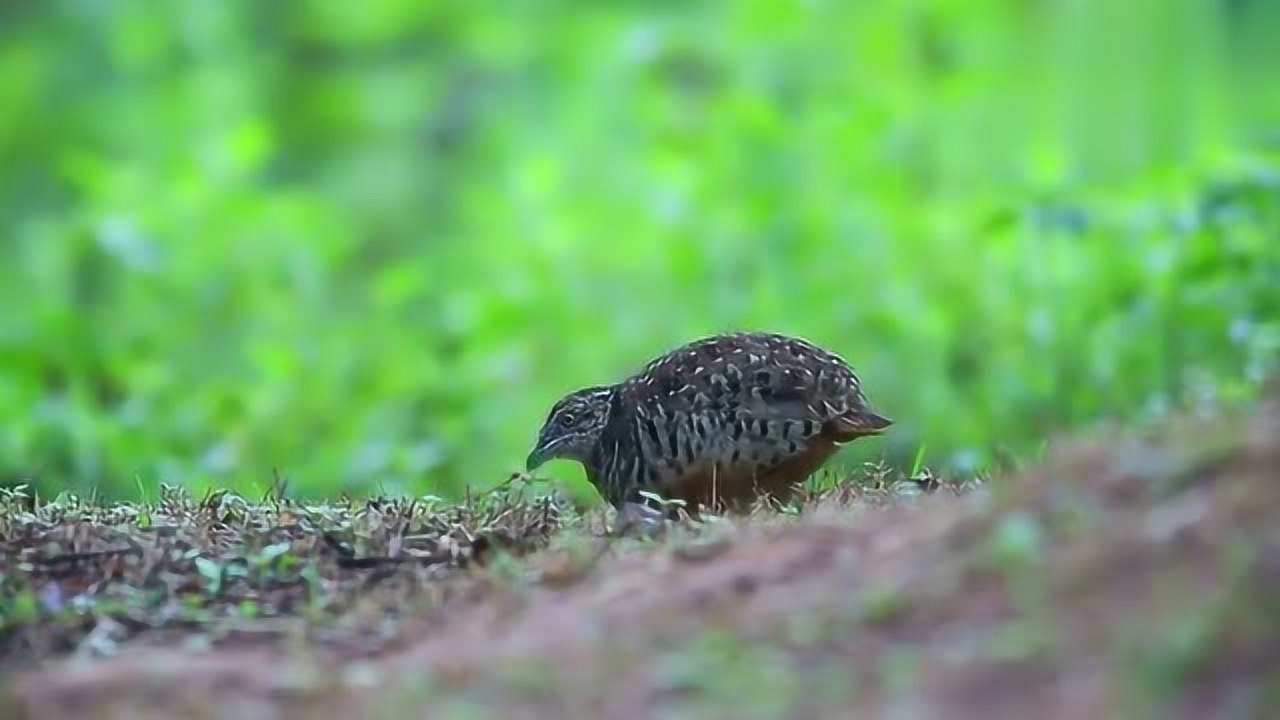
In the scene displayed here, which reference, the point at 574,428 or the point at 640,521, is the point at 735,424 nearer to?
the point at 574,428

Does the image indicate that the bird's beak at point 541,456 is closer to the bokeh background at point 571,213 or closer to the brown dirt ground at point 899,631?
the brown dirt ground at point 899,631

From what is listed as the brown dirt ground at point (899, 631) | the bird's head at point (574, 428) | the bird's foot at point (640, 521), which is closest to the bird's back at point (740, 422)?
the bird's head at point (574, 428)

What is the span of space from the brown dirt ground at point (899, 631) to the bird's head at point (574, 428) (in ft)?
8.26

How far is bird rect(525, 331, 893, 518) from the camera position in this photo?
7.08m

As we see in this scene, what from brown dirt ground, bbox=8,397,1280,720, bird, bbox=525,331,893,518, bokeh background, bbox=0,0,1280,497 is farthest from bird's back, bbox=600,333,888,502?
bokeh background, bbox=0,0,1280,497

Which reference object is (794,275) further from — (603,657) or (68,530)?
(603,657)

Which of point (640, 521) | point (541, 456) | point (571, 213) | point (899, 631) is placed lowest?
point (899, 631)

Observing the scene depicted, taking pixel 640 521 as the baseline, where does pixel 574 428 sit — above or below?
above

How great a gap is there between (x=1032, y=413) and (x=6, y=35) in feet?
23.2

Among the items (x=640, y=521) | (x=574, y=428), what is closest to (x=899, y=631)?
(x=640, y=521)

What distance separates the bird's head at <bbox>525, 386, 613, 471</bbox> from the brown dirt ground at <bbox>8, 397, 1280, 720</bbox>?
8.26 feet

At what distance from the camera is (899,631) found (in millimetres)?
4387

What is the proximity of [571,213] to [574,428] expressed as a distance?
19.1 feet

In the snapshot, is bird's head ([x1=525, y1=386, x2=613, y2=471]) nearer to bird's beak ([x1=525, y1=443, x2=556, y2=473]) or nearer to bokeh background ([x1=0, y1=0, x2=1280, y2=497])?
bird's beak ([x1=525, y1=443, x2=556, y2=473])
